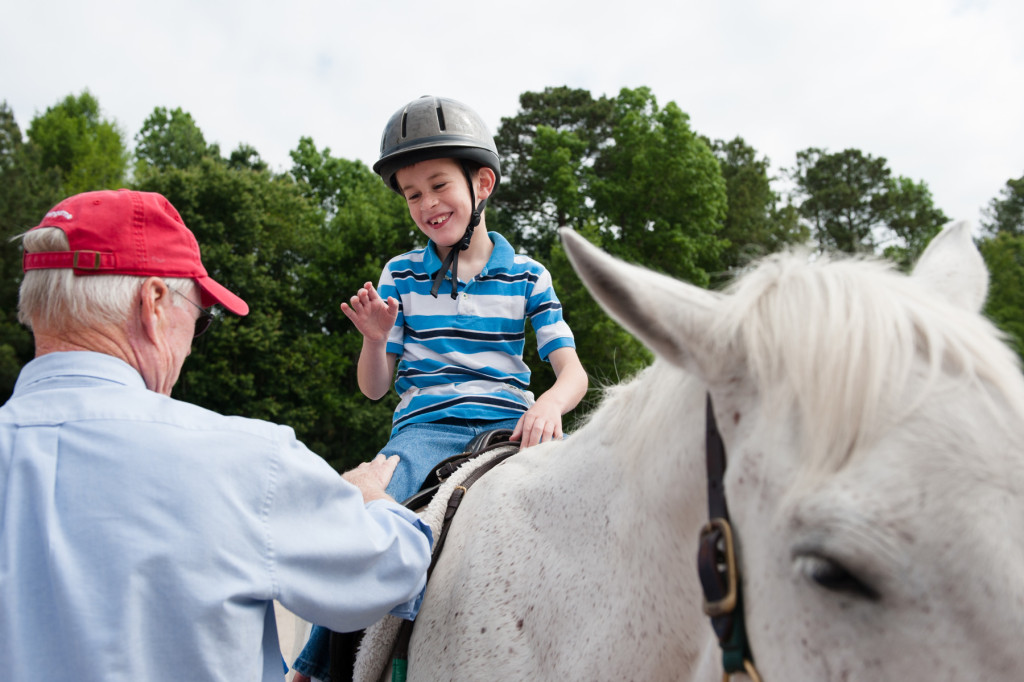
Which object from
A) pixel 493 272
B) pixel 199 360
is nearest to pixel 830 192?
pixel 199 360

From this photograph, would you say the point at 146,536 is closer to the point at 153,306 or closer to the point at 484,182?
the point at 153,306

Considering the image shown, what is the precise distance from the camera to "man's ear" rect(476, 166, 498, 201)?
9.96 ft

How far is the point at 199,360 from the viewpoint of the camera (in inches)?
927

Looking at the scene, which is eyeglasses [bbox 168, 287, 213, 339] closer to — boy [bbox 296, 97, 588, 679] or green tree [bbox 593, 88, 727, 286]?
boy [bbox 296, 97, 588, 679]

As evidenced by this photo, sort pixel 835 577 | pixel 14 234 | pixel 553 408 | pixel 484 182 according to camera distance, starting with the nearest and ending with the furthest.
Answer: pixel 835 577 < pixel 553 408 < pixel 484 182 < pixel 14 234

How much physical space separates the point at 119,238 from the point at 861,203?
50102mm

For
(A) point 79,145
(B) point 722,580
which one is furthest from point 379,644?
(A) point 79,145

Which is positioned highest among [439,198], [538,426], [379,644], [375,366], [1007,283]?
[1007,283]

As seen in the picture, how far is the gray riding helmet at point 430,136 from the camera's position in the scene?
2.80 m

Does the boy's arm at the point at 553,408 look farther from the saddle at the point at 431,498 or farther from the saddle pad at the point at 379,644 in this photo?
the saddle pad at the point at 379,644

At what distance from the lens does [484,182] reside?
3.08 meters

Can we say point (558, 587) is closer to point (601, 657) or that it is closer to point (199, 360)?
point (601, 657)

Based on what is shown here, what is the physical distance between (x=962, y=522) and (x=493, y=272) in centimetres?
201

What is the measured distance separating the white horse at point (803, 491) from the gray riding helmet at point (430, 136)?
5.32 feet
